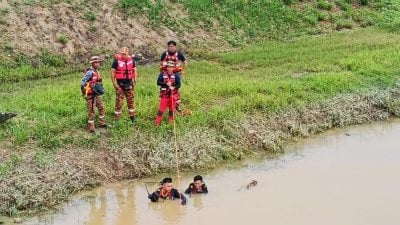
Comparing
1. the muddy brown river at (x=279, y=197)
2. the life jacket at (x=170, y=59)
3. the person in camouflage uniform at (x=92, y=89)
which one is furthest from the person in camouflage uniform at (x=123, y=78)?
the muddy brown river at (x=279, y=197)

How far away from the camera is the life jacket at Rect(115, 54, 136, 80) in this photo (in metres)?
12.8

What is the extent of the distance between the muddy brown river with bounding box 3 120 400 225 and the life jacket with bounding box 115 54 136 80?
2172mm

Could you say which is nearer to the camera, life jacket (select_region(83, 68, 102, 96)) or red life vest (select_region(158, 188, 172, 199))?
red life vest (select_region(158, 188, 172, 199))

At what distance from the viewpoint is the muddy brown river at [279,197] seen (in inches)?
420

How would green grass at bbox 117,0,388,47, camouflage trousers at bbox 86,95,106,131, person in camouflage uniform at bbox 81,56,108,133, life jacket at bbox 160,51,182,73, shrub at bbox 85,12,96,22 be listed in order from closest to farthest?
person in camouflage uniform at bbox 81,56,108,133 → camouflage trousers at bbox 86,95,106,131 → life jacket at bbox 160,51,182,73 → shrub at bbox 85,12,96,22 → green grass at bbox 117,0,388,47

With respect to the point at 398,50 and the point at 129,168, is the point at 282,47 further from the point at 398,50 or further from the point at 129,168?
the point at 129,168

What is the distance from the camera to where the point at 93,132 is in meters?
12.9

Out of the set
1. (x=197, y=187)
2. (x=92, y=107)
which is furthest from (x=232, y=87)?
(x=197, y=187)

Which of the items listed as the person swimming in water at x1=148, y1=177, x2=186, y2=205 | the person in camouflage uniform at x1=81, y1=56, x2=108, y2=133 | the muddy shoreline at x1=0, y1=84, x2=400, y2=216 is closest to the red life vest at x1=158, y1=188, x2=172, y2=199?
the person swimming in water at x1=148, y1=177, x2=186, y2=205

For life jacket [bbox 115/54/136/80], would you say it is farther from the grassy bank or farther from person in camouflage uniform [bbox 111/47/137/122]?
the grassy bank

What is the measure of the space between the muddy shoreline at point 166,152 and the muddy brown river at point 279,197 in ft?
0.96

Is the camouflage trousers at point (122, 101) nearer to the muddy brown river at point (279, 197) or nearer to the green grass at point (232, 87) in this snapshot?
the green grass at point (232, 87)

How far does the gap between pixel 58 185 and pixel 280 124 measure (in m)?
5.45

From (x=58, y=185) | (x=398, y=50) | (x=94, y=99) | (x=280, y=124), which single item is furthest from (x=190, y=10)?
(x=58, y=185)
